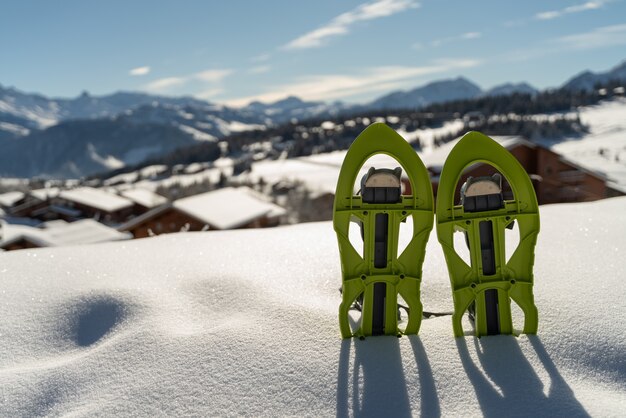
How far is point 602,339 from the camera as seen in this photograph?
140 inches

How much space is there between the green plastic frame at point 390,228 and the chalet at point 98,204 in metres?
40.6

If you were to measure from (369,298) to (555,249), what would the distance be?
3061 mm

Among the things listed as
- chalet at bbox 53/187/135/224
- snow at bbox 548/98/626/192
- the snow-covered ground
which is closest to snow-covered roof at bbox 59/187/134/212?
chalet at bbox 53/187/135/224

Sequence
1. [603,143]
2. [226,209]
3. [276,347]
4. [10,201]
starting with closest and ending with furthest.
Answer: [276,347] < [226,209] < [10,201] < [603,143]

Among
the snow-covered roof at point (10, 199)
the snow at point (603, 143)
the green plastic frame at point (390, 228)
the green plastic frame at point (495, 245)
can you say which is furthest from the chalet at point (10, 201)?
the green plastic frame at point (495, 245)

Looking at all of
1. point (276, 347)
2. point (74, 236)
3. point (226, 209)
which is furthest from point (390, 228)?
point (74, 236)

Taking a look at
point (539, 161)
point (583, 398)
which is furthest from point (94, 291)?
point (539, 161)

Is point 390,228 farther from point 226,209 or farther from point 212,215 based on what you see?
point 226,209

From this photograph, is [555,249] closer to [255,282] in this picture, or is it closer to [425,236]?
[425,236]

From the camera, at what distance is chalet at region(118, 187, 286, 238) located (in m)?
20.3

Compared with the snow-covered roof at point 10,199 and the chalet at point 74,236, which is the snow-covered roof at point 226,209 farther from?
the snow-covered roof at point 10,199

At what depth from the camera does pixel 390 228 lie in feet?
12.7

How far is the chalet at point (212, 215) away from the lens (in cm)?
2034

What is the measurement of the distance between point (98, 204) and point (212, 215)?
82.9 feet
